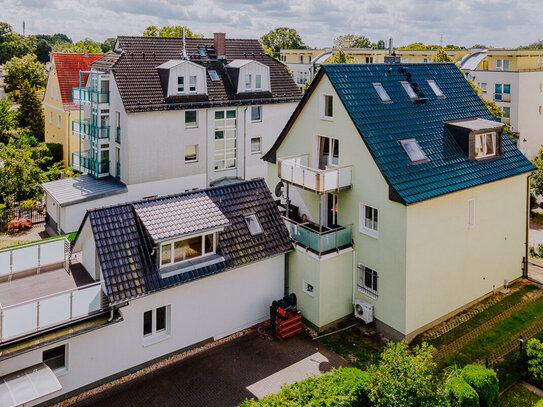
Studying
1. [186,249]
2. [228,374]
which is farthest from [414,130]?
[228,374]

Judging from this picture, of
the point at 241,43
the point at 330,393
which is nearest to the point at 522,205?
the point at 330,393

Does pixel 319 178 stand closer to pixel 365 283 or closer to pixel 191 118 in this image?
pixel 365 283

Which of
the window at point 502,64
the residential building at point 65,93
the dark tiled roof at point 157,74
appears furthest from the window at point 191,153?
the window at point 502,64

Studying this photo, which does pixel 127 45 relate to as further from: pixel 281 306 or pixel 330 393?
pixel 330 393

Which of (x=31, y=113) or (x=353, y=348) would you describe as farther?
(x=31, y=113)

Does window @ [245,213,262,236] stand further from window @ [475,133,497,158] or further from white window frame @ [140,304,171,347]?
window @ [475,133,497,158]
